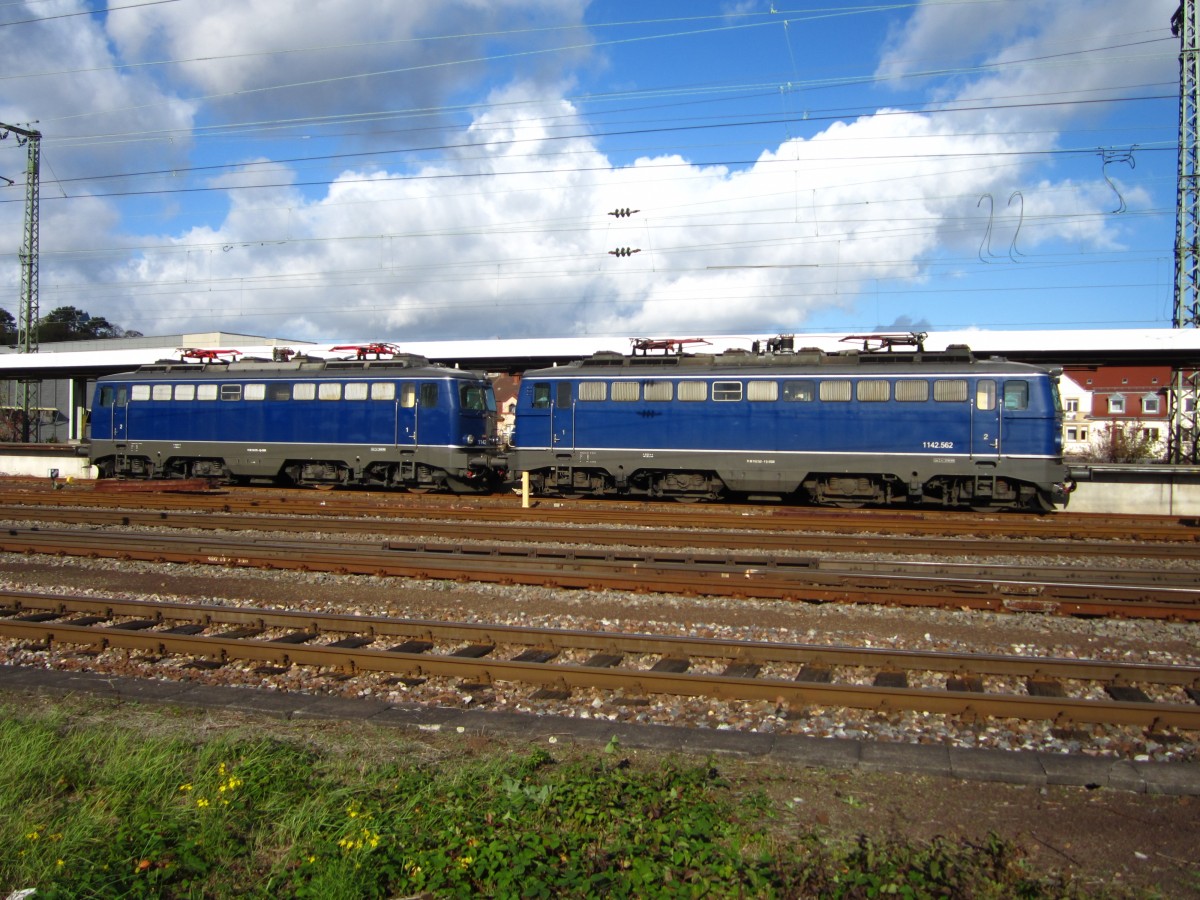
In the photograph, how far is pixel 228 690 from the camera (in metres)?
7.29

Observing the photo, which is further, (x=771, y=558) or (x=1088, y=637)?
(x=771, y=558)

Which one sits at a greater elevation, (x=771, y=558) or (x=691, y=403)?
(x=691, y=403)

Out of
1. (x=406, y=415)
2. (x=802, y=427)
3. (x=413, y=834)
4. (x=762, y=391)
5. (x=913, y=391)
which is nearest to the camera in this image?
(x=413, y=834)

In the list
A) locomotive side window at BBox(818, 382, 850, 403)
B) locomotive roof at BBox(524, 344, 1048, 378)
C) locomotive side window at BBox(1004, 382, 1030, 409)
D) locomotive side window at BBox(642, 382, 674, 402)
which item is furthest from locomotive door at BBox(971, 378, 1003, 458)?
locomotive side window at BBox(642, 382, 674, 402)

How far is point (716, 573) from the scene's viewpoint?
470 inches

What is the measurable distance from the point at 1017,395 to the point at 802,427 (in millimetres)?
4393

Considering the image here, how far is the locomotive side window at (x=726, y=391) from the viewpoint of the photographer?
20.5 meters

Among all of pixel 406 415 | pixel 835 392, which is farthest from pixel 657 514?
pixel 406 415

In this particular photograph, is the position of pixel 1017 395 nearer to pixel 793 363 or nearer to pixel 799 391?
pixel 799 391

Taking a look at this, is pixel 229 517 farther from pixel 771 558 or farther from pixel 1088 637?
pixel 1088 637

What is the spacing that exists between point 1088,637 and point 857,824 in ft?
18.7

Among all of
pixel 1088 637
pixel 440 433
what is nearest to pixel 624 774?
pixel 1088 637

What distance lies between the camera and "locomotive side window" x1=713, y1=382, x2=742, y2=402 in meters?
20.5

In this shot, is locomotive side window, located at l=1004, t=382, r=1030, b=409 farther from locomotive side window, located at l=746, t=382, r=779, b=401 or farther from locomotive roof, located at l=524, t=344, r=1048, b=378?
locomotive side window, located at l=746, t=382, r=779, b=401
